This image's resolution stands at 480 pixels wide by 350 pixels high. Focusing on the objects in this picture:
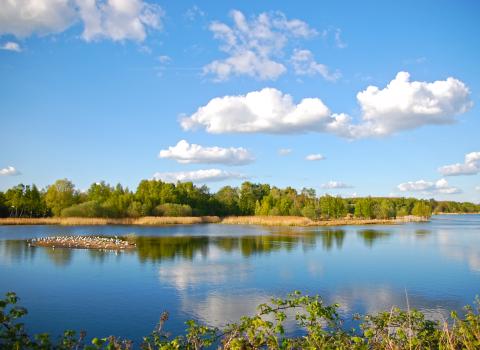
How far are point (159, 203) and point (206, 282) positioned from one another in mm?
56882

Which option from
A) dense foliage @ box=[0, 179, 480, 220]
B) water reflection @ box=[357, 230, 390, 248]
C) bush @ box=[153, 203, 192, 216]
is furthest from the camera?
bush @ box=[153, 203, 192, 216]

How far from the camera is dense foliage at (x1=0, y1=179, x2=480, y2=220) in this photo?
60.2 m

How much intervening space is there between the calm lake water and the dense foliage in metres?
36.8

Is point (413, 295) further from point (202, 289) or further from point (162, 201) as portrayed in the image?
point (162, 201)

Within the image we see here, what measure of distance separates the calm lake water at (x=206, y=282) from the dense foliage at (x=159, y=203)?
121ft

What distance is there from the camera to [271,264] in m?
19.2

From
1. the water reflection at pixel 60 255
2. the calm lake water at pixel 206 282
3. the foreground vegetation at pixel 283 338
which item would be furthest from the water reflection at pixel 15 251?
the foreground vegetation at pixel 283 338

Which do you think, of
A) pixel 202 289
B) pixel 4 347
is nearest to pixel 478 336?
pixel 4 347

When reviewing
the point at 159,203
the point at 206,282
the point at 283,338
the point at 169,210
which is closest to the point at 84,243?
the point at 206,282

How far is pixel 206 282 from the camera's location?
48.2 ft

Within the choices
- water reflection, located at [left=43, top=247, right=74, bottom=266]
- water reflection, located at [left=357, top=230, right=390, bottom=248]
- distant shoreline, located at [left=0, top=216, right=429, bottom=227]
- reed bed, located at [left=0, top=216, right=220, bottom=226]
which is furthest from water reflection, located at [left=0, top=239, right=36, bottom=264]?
distant shoreline, located at [left=0, top=216, right=429, bottom=227]

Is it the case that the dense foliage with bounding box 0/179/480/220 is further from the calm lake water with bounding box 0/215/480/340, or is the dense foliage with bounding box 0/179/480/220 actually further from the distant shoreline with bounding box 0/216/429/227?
the calm lake water with bounding box 0/215/480/340

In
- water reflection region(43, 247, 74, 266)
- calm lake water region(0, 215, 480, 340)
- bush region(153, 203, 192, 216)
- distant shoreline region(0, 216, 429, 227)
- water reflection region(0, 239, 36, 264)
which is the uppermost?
bush region(153, 203, 192, 216)

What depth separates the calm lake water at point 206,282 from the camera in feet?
34.8
